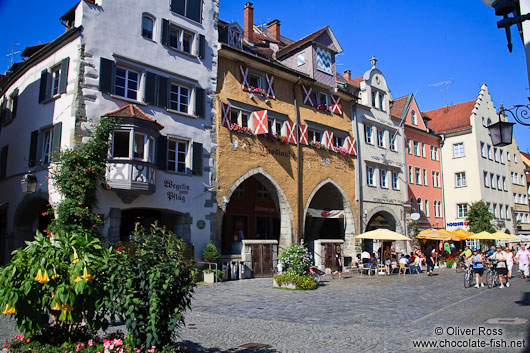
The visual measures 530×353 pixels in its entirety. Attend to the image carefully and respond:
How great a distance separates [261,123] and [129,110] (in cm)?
750

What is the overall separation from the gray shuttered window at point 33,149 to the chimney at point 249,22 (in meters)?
A: 14.3

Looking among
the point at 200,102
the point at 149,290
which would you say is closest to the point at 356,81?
the point at 200,102

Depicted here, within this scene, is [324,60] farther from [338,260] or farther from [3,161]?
[3,161]

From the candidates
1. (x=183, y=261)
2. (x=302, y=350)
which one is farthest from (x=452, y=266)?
(x=183, y=261)

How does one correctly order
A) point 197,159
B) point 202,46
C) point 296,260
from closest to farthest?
point 296,260, point 197,159, point 202,46

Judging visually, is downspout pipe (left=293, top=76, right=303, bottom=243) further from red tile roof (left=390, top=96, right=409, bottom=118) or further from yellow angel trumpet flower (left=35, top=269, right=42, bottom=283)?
yellow angel trumpet flower (left=35, top=269, right=42, bottom=283)

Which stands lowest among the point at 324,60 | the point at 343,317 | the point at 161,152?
the point at 343,317

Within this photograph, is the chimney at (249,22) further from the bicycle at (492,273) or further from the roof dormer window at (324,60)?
the bicycle at (492,273)

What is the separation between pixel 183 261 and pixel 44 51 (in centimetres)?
1722

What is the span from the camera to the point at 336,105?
94.5 feet

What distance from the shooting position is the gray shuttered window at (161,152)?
18.1 m

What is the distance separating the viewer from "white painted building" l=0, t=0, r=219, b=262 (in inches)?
656

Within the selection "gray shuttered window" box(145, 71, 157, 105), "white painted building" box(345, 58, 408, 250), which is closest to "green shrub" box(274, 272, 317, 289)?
"gray shuttered window" box(145, 71, 157, 105)

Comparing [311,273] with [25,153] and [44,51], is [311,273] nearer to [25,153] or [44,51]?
[25,153]
